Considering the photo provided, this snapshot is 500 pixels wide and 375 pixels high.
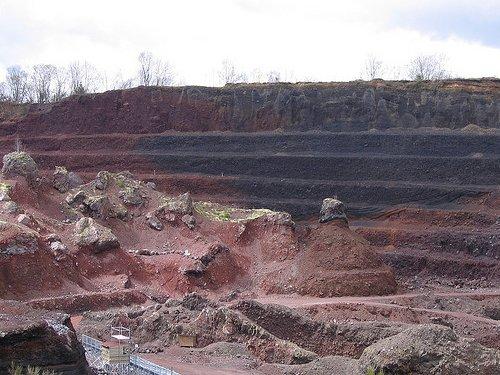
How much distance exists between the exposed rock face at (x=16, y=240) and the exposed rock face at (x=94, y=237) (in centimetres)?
330

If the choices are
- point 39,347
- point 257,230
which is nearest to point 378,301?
point 257,230

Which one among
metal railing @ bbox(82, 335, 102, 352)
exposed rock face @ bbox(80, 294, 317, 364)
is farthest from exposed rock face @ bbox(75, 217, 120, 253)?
metal railing @ bbox(82, 335, 102, 352)

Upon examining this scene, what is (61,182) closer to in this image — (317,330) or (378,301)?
(378,301)

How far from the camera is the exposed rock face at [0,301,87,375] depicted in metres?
14.3

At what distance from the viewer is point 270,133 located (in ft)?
182

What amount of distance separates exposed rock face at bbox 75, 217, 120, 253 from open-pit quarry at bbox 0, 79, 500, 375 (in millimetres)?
66

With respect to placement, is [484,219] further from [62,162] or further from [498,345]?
[62,162]

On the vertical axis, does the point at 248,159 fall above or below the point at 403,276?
above

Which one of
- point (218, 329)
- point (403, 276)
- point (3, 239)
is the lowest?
point (403, 276)

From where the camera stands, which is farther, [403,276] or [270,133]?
[270,133]

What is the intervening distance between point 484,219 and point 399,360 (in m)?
29.3

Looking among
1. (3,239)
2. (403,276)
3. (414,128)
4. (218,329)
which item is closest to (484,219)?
(403,276)

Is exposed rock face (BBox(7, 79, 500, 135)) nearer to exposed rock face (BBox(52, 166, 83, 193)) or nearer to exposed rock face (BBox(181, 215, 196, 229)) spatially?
exposed rock face (BBox(181, 215, 196, 229))

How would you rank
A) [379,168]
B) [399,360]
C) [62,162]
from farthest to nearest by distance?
[62,162] < [379,168] < [399,360]
